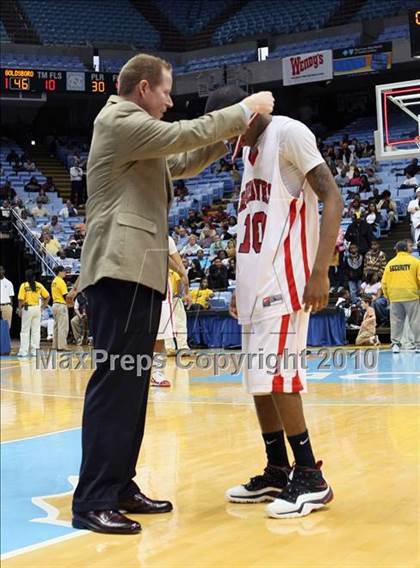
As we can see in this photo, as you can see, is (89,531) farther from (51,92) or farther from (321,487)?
(51,92)

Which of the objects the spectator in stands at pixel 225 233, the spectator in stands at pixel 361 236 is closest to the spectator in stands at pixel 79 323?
the spectator in stands at pixel 225 233

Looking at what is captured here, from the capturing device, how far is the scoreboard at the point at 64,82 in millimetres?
27219

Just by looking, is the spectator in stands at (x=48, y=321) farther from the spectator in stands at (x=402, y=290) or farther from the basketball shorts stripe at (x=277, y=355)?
the basketball shorts stripe at (x=277, y=355)

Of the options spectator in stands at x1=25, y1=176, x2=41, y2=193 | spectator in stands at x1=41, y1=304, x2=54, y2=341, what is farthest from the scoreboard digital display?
spectator in stands at x1=25, y1=176, x2=41, y2=193

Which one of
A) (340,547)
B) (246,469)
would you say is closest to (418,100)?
(246,469)

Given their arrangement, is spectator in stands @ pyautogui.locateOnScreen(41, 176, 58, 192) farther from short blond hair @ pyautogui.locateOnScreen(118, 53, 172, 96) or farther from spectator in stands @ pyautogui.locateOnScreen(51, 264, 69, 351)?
short blond hair @ pyautogui.locateOnScreen(118, 53, 172, 96)

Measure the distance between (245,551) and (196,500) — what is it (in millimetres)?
821

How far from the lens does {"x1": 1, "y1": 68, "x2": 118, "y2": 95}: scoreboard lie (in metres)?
27.2

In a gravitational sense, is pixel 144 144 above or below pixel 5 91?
below

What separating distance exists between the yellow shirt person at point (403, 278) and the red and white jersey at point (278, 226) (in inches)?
392

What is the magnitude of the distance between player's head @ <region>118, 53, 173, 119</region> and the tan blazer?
0.06m

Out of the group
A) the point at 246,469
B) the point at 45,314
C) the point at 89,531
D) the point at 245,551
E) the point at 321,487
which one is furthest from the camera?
the point at 45,314

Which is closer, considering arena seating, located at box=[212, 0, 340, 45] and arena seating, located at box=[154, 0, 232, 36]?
arena seating, located at box=[212, 0, 340, 45]

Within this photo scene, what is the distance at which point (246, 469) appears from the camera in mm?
4289
